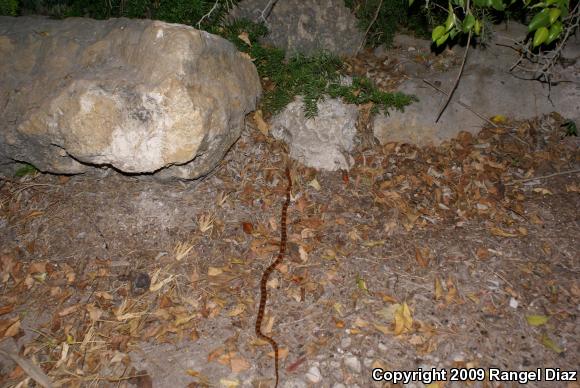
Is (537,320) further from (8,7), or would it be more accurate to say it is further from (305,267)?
(8,7)

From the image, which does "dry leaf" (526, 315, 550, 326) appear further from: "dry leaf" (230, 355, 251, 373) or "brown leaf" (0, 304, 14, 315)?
"brown leaf" (0, 304, 14, 315)

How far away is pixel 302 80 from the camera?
4.61 m

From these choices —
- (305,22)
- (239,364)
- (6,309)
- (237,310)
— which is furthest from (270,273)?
(305,22)

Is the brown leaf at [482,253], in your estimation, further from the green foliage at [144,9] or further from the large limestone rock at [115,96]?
the green foliage at [144,9]

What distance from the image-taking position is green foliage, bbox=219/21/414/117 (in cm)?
453

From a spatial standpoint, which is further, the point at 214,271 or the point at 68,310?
the point at 214,271

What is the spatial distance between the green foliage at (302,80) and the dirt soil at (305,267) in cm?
59

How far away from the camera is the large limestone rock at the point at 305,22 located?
5.07 m

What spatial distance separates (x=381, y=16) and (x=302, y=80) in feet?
5.51

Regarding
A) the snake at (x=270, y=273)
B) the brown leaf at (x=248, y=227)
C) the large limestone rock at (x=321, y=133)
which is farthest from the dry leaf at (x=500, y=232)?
Result: the brown leaf at (x=248, y=227)

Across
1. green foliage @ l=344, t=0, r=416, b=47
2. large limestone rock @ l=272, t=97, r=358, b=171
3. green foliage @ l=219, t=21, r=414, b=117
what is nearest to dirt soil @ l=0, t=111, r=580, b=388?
large limestone rock @ l=272, t=97, r=358, b=171

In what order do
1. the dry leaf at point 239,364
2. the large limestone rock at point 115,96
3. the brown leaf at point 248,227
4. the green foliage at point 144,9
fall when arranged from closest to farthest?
the dry leaf at point 239,364, the large limestone rock at point 115,96, the brown leaf at point 248,227, the green foliage at point 144,9

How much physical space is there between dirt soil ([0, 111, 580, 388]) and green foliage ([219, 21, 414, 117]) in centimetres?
59

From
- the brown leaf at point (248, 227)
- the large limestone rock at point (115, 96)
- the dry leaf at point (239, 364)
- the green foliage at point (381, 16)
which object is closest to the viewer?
the dry leaf at point (239, 364)
